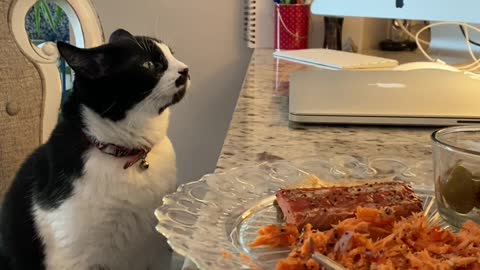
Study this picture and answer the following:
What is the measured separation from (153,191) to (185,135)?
3.24ft

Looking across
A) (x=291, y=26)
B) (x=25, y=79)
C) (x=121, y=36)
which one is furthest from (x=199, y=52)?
(x=121, y=36)

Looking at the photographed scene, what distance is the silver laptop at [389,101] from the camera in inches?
38.1

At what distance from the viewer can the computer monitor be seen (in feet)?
3.15

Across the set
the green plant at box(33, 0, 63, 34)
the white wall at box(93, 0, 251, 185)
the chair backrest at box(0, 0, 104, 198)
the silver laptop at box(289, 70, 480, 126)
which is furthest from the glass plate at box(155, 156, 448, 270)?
the green plant at box(33, 0, 63, 34)

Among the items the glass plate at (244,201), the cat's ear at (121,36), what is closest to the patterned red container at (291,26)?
the cat's ear at (121,36)

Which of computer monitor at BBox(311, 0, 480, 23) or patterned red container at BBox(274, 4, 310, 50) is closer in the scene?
computer monitor at BBox(311, 0, 480, 23)

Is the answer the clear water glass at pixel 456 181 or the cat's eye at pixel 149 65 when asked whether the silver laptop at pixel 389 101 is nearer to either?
the cat's eye at pixel 149 65

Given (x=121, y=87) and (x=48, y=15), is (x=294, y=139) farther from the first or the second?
Result: (x=48, y=15)

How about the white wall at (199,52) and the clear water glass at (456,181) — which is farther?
the white wall at (199,52)

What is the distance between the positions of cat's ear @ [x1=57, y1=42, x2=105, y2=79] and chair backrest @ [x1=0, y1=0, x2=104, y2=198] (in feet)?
0.96

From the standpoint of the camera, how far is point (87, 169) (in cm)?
92

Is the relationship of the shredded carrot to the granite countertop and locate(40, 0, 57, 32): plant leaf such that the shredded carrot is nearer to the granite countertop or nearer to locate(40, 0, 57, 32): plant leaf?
the granite countertop

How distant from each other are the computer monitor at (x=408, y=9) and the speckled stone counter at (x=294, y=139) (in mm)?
189

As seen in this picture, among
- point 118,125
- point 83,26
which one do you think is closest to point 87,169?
point 118,125
